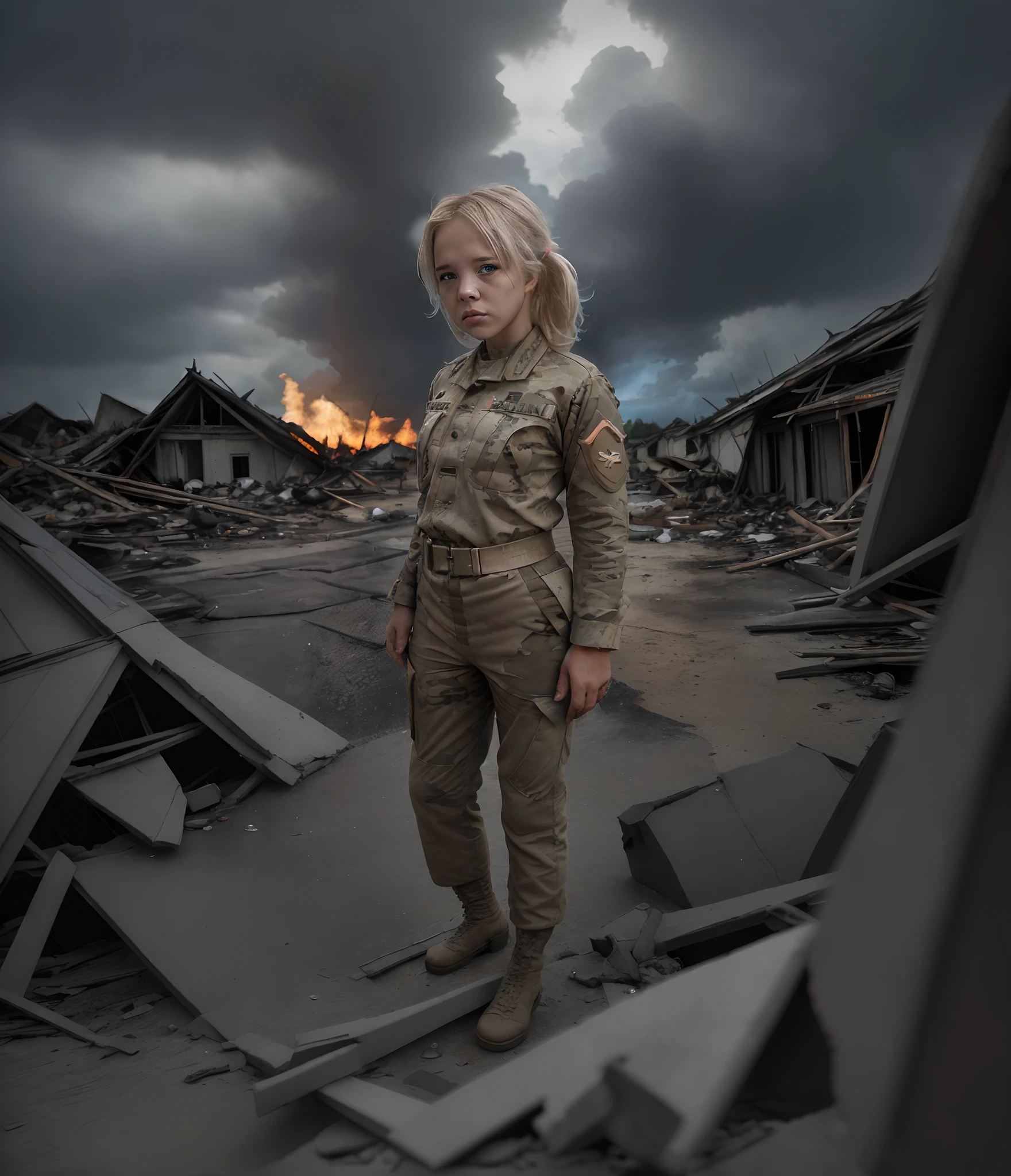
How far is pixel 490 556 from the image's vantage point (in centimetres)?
162

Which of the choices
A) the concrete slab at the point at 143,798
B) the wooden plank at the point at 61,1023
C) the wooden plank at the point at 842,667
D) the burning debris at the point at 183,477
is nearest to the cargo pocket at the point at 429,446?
the wooden plank at the point at 61,1023

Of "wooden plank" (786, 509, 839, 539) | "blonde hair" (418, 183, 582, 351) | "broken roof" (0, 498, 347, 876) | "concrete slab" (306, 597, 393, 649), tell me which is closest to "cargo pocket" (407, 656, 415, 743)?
"blonde hair" (418, 183, 582, 351)

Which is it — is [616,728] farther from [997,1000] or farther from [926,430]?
[997,1000]

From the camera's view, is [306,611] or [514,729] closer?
[514,729]

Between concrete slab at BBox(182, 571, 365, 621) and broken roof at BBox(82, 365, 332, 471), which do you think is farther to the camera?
broken roof at BBox(82, 365, 332, 471)

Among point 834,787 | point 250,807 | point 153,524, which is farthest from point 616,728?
point 153,524

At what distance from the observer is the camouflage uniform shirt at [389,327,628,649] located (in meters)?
1.59

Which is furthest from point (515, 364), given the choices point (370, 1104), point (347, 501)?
point (347, 501)

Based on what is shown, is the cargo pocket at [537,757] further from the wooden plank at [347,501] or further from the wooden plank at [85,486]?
the wooden plank at [347,501]

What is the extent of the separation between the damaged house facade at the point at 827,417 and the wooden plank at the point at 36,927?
1029 centimetres

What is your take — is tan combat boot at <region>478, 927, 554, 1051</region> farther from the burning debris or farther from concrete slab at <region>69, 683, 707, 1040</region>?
the burning debris

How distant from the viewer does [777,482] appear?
14.3 meters

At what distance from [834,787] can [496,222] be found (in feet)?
6.53

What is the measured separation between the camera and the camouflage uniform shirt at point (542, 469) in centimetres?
159
